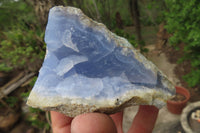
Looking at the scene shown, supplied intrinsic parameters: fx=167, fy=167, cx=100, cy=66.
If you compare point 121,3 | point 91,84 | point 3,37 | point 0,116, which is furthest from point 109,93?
point 121,3

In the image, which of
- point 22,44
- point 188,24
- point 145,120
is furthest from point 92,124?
point 22,44

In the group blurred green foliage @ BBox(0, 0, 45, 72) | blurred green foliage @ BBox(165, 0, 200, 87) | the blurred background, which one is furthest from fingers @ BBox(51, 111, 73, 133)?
blurred green foliage @ BBox(165, 0, 200, 87)

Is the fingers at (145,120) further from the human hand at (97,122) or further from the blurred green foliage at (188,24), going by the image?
the blurred green foliage at (188,24)

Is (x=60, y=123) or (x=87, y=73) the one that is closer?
(x=87, y=73)

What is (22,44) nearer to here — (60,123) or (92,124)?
(60,123)

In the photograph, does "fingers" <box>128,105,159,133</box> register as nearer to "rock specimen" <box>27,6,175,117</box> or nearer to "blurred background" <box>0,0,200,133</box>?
"rock specimen" <box>27,6,175,117</box>

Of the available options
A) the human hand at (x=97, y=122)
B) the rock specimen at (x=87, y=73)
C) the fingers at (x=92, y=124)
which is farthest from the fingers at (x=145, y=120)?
the fingers at (x=92, y=124)
